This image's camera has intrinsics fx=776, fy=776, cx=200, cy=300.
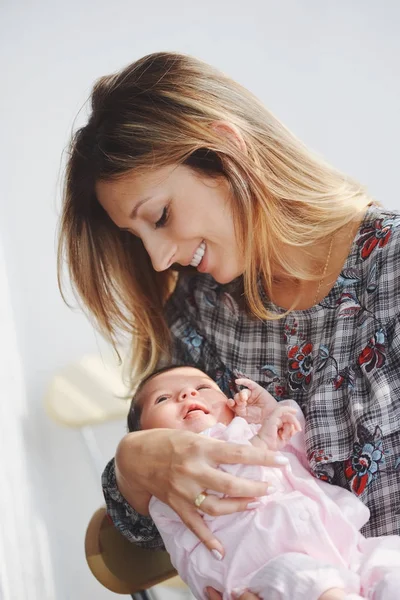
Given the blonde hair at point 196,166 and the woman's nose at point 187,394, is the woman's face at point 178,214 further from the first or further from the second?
the woman's nose at point 187,394

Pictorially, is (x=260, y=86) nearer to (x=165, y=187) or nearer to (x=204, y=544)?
(x=165, y=187)

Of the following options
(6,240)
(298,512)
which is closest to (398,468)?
(298,512)

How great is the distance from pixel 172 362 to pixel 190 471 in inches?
21.6

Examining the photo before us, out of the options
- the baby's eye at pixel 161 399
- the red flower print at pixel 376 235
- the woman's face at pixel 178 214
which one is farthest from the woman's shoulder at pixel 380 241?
the baby's eye at pixel 161 399

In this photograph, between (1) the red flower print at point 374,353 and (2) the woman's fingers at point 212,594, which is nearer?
(2) the woman's fingers at point 212,594

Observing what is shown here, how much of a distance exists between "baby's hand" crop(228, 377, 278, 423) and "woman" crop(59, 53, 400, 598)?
0.09m

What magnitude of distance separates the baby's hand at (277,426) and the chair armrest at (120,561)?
1.39 ft

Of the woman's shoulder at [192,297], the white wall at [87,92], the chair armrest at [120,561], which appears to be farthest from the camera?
the white wall at [87,92]

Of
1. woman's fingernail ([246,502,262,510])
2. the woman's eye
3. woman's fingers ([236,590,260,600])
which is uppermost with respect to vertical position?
the woman's eye

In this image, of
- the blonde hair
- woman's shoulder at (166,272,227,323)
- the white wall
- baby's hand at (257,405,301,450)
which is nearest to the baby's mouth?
baby's hand at (257,405,301,450)

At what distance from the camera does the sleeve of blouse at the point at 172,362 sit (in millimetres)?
1532

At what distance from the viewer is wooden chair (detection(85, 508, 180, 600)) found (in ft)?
4.92

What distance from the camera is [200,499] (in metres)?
1.28

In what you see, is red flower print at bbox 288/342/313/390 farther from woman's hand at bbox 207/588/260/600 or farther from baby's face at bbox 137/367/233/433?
woman's hand at bbox 207/588/260/600
